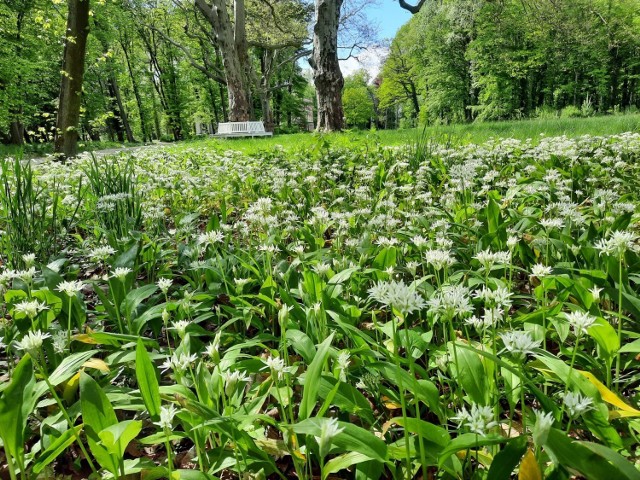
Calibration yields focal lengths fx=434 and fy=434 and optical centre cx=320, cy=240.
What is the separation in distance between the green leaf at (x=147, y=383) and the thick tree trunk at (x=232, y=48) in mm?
13824

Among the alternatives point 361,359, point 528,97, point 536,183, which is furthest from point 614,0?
point 361,359

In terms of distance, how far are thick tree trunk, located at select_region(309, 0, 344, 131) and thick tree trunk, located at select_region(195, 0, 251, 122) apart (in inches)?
183

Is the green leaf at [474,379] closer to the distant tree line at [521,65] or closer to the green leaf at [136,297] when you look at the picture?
the green leaf at [136,297]

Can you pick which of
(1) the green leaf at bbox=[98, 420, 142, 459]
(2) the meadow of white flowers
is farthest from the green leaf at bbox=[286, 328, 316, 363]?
(1) the green leaf at bbox=[98, 420, 142, 459]

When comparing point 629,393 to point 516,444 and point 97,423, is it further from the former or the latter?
point 97,423

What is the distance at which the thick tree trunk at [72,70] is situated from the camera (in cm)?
750

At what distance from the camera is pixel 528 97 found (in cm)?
3466

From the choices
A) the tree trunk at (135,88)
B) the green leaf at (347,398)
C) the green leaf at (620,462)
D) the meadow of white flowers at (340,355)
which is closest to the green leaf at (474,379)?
the meadow of white flowers at (340,355)

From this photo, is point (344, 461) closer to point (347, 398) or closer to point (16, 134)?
point (347, 398)

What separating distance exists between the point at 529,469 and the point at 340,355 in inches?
21.6

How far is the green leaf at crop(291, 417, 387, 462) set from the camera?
0.97 meters

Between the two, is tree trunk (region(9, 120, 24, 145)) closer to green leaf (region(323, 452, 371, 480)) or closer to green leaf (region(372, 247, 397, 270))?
green leaf (region(372, 247, 397, 270))

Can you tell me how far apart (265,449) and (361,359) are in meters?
0.49

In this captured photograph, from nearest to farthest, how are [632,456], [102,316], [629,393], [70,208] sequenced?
1. [632,456]
2. [629,393]
3. [102,316]
4. [70,208]
